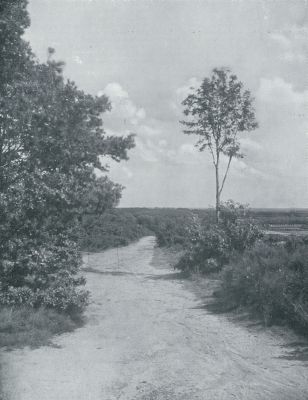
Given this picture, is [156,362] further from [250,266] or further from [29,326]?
[250,266]

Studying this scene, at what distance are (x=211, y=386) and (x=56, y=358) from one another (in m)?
3.35

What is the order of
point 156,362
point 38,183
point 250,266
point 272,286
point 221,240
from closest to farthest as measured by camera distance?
point 156,362 → point 38,183 → point 272,286 → point 250,266 → point 221,240

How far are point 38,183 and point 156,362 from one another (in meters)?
5.22

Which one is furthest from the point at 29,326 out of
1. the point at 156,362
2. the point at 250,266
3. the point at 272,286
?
the point at 250,266

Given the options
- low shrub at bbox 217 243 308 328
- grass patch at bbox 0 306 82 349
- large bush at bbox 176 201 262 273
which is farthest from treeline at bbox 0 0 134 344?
large bush at bbox 176 201 262 273

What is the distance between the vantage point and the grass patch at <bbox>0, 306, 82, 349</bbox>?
9250 mm

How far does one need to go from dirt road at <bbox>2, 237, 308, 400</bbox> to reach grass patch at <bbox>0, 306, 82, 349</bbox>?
35 cm

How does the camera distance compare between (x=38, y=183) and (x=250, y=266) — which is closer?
(x=38, y=183)

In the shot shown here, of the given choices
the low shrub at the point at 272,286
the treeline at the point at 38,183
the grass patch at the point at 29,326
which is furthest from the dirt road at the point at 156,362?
the treeline at the point at 38,183

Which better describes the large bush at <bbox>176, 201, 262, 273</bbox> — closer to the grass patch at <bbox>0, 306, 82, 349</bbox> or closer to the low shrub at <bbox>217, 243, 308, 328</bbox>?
the low shrub at <bbox>217, 243, 308, 328</bbox>

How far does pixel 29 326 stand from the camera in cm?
976

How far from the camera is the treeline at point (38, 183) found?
34.1ft

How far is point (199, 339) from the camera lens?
32.4 feet

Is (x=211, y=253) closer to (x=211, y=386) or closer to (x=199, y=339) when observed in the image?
(x=199, y=339)
